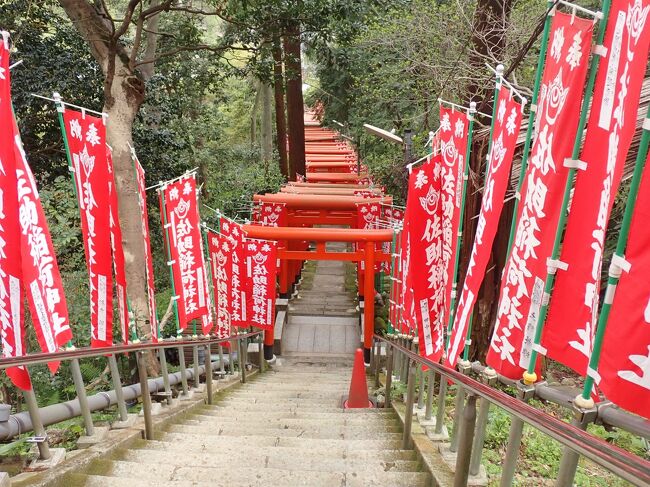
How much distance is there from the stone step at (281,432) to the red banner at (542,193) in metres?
2.21

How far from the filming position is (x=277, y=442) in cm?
456

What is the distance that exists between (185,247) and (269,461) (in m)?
3.10

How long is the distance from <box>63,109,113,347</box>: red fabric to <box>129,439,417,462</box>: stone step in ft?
3.97

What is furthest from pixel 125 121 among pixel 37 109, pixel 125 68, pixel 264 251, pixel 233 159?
pixel 233 159

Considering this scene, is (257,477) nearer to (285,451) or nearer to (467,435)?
(285,451)

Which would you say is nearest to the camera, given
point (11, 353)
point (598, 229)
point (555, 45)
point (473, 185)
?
point (598, 229)

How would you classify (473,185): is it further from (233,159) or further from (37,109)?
(233,159)

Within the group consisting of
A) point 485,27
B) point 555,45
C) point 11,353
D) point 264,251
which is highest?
point 485,27

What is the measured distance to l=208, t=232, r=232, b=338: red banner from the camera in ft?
29.1

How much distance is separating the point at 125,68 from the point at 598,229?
6634 millimetres

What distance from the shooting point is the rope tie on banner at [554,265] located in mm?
2572

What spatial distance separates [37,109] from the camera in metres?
9.84

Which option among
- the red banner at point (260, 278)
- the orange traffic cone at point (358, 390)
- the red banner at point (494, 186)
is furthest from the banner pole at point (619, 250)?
the red banner at point (260, 278)

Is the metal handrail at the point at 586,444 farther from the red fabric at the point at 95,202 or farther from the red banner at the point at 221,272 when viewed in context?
the red banner at the point at 221,272
